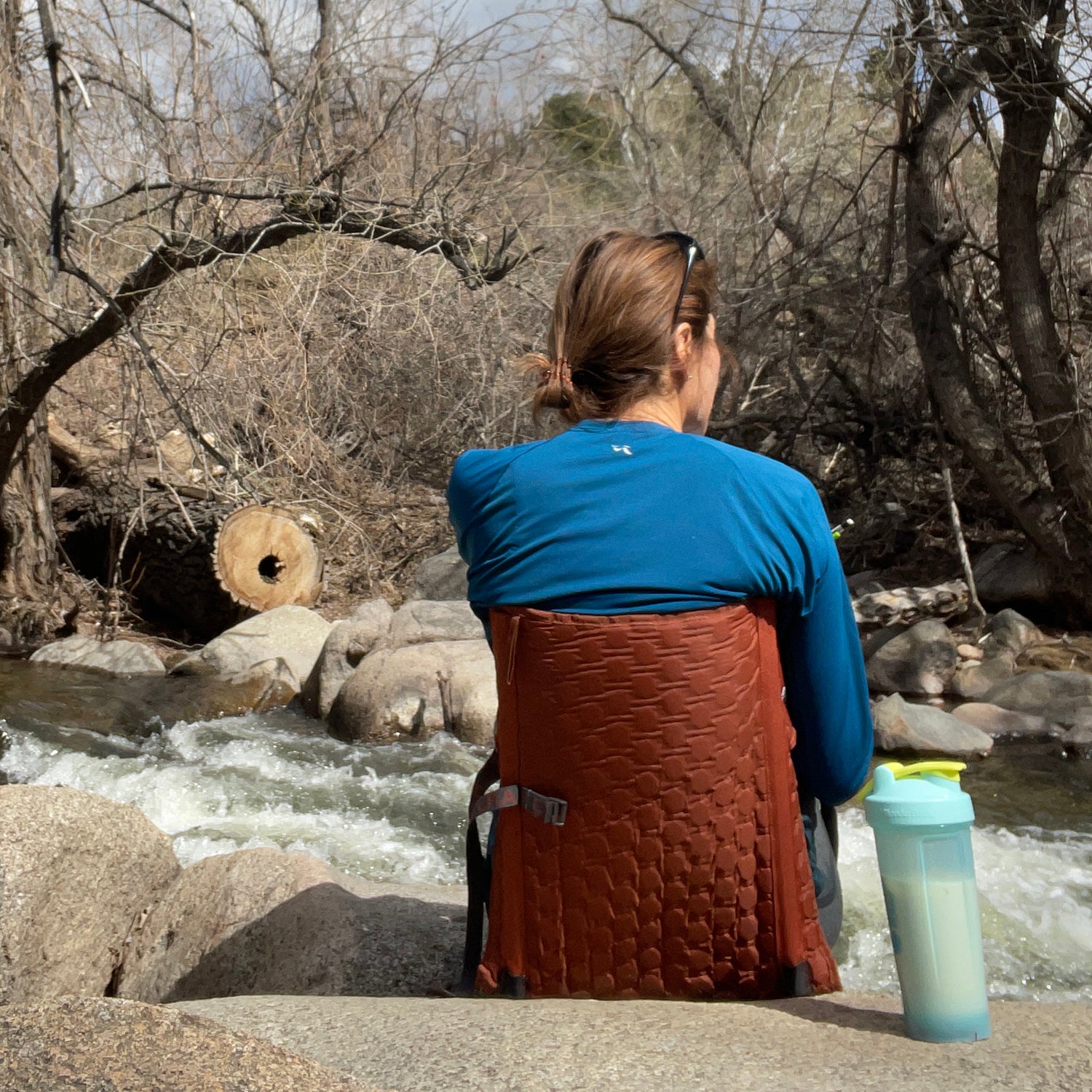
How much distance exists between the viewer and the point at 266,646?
7555 mm

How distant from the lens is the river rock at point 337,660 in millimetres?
6699

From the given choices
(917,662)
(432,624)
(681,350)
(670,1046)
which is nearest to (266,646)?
(432,624)

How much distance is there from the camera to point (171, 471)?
852cm

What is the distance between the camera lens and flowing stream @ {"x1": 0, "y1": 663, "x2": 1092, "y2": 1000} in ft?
11.1

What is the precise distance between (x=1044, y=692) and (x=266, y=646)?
4.56 metres

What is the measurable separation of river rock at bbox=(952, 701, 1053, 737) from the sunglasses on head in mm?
4462

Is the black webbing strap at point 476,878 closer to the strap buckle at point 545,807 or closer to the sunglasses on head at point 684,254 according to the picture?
the strap buckle at point 545,807

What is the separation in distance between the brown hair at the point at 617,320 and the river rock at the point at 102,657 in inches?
242

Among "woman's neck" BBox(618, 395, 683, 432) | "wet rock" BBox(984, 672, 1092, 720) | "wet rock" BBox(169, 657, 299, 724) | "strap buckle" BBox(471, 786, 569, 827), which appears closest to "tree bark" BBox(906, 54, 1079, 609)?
"wet rock" BBox(984, 672, 1092, 720)

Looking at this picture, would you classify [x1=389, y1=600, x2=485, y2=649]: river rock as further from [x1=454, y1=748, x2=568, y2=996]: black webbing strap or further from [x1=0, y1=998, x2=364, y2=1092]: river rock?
[x1=0, y1=998, x2=364, y2=1092]: river rock

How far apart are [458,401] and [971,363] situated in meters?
3.88

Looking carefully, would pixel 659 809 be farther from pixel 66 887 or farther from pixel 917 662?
pixel 917 662

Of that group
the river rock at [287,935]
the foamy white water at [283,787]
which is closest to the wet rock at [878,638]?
the foamy white water at [283,787]

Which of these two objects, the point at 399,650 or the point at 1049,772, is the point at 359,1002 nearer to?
the point at 1049,772
